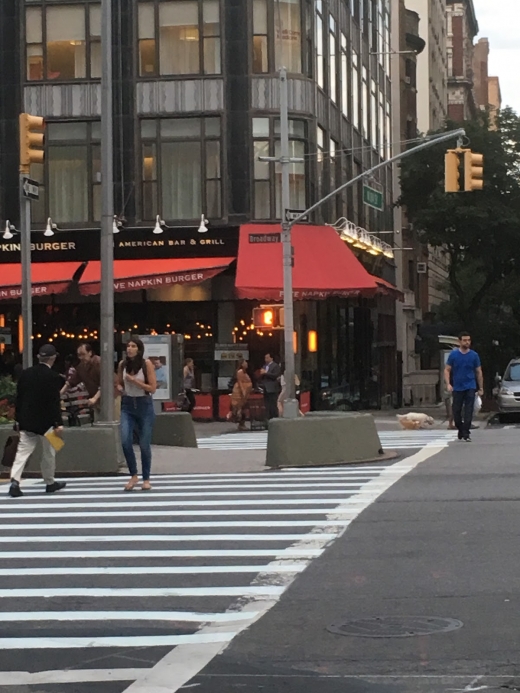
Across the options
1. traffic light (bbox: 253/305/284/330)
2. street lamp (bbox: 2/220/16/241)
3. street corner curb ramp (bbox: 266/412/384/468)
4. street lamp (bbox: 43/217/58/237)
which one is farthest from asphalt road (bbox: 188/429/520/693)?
street lamp (bbox: 2/220/16/241)

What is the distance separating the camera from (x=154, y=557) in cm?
Result: 1095

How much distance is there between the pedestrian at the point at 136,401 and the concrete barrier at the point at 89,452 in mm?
2705

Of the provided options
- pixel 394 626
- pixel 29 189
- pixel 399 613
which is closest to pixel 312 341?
pixel 29 189

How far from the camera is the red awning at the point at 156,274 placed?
1347 inches

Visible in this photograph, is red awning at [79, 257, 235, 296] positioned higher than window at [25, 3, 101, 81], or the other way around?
window at [25, 3, 101, 81]

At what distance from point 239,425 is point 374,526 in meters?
21.1

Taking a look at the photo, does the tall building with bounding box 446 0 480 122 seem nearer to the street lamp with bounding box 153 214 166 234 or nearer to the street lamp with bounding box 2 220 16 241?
the street lamp with bounding box 153 214 166 234

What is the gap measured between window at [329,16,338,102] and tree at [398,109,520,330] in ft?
22.0

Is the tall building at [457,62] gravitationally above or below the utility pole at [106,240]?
above

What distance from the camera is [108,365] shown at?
1936 cm

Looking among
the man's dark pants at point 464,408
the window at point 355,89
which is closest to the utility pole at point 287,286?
the man's dark pants at point 464,408

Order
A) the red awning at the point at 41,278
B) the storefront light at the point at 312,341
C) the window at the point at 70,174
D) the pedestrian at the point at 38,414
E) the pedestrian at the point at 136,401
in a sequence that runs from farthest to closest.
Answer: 1. the storefront light at the point at 312,341
2. the window at the point at 70,174
3. the red awning at the point at 41,278
4. the pedestrian at the point at 38,414
5. the pedestrian at the point at 136,401

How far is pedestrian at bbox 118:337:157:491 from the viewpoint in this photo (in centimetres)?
1583

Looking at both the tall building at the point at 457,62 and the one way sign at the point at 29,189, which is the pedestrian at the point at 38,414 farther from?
the tall building at the point at 457,62
